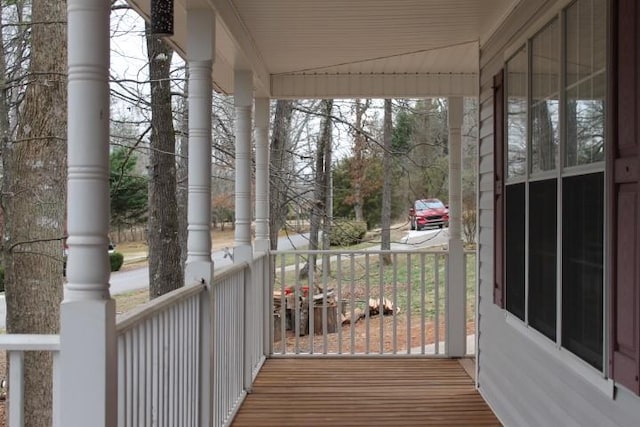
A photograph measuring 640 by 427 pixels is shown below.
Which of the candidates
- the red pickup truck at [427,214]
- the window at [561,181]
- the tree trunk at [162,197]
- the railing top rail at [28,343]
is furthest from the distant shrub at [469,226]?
the railing top rail at [28,343]

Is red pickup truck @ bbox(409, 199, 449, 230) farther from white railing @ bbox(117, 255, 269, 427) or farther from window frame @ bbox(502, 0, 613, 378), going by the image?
window frame @ bbox(502, 0, 613, 378)

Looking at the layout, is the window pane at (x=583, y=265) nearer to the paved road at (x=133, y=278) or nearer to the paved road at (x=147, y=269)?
the paved road at (x=147, y=269)

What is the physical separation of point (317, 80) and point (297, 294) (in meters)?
2.03

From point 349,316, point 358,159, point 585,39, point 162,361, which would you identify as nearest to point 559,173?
point 585,39

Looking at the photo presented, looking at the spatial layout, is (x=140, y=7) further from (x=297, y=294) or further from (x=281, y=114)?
(x=281, y=114)

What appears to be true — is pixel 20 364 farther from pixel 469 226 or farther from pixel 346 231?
pixel 469 226

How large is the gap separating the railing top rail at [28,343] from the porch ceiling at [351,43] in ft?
6.17

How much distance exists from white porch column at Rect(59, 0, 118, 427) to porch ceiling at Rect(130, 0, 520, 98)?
58.4 inches

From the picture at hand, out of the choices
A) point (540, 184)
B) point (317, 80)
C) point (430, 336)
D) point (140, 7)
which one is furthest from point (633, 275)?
point (430, 336)

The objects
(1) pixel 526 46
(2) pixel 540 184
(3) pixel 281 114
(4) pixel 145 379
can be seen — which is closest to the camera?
(4) pixel 145 379

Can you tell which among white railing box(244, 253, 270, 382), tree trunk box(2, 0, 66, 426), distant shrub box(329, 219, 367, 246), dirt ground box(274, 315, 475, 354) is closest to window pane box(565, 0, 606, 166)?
white railing box(244, 253, 270, 382)

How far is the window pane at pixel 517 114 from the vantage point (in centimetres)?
352

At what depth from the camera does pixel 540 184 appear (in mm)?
3145

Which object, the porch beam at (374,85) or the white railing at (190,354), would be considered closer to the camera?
the white railing at (190,354)
